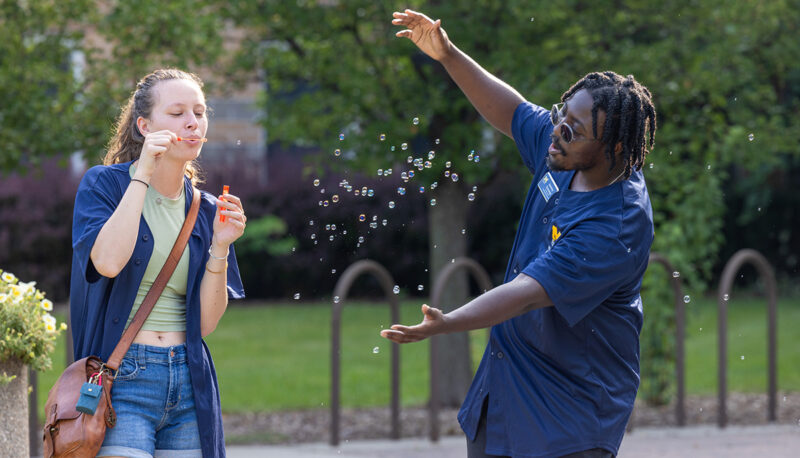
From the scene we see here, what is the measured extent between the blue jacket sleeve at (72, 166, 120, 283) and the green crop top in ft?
0.33

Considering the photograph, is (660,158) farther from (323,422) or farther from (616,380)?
(616,380)

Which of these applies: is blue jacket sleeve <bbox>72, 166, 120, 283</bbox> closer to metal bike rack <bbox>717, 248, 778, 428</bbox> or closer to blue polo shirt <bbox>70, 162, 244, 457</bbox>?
blue polo shirt <bbox>70, 162, 244, 457</bbox>

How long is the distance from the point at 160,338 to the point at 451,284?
5.02 metres

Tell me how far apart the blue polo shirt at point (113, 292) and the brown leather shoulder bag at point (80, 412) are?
0.05 m

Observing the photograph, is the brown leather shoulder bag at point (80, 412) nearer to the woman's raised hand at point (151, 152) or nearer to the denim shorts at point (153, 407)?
the denim shorts at point (153, 407)

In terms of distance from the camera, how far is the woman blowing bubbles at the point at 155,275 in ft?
9.79

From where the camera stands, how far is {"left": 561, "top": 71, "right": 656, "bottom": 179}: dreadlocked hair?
2.89 m

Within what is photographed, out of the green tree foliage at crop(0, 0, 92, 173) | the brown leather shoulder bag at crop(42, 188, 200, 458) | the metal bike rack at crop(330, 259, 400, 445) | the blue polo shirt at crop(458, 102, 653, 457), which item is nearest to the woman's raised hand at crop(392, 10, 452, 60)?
the blue polo shirt at crop(458, 102, 653, 457)

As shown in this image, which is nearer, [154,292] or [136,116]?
[154,292]

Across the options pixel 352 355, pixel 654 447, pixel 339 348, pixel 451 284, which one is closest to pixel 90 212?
pixel 339 348

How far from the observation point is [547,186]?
3076mm

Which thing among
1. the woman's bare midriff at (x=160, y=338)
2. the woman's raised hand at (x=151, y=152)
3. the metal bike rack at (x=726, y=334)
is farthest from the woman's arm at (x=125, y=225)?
the metal bike rack at (x=726, y=334)

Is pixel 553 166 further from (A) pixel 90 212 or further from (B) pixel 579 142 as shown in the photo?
(A) pixel 90 212

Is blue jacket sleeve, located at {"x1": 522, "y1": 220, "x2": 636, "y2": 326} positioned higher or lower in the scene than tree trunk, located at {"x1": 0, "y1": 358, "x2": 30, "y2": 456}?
higher
